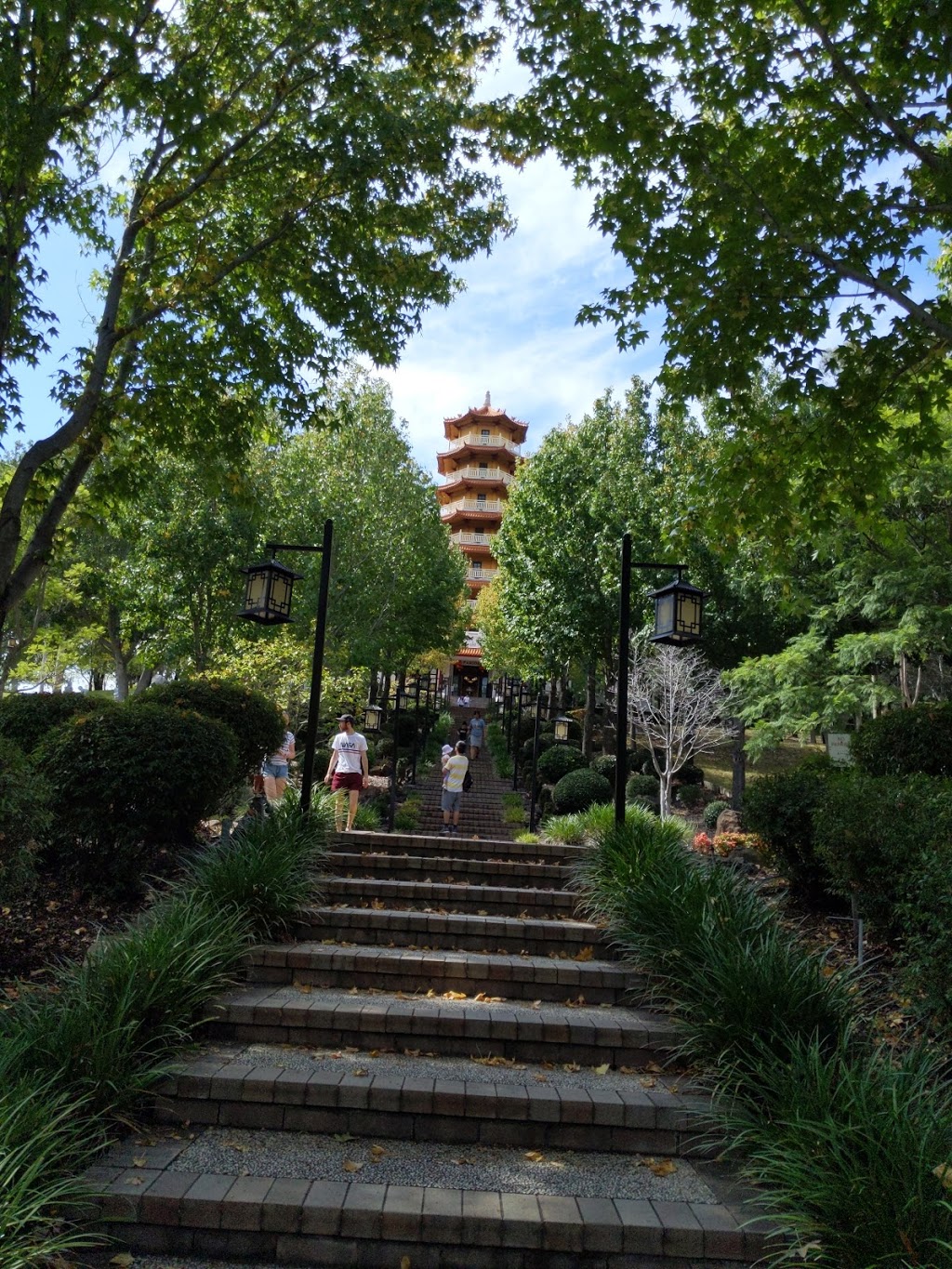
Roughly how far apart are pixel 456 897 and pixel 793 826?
315 cm

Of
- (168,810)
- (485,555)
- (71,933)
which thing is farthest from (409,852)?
(485,555)

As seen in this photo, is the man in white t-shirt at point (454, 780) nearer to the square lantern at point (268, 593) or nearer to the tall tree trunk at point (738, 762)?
the square lantern at point (268, 593)

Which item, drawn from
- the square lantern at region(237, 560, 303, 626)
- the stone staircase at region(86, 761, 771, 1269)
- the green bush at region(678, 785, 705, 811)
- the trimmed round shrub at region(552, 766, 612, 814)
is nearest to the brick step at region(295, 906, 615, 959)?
the stone staircase at region(86, 761, 771, 1269)

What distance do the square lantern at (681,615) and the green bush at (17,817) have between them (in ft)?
17.3

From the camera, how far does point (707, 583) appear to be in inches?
853

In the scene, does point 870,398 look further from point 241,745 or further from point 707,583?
point 707,583

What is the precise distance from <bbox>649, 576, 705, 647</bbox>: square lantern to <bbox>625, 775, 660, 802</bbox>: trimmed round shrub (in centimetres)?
1470

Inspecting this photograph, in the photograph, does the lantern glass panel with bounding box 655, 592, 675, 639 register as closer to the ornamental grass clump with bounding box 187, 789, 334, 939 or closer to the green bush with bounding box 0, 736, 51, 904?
the ornamental grass clump with bounding box 187, 789, 334, 939

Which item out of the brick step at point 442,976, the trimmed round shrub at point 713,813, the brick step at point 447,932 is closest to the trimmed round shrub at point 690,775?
the trimmed round shrub at point 713,813

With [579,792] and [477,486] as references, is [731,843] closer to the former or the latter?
[579,792]

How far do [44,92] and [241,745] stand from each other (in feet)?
21.8

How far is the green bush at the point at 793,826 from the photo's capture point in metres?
7.82

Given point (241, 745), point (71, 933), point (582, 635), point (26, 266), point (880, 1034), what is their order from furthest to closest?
point (582, 635)
point (241, 745)
point (26, 266)
point (71, 933)
point (880, 1034)

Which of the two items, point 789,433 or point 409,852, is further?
point 409,852
